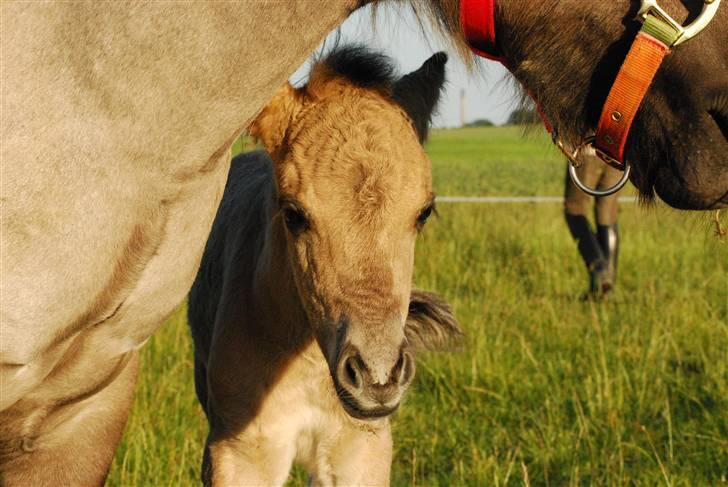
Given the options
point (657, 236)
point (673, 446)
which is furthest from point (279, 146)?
point (657, 236)

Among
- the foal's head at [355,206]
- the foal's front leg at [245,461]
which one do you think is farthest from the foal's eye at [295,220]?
the foal's front leg at [245,461]

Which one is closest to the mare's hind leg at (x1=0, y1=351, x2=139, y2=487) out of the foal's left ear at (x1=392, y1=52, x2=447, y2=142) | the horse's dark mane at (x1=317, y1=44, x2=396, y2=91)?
the horse's dark mane at (x1=317, y1=44, x2=396, y2=91)

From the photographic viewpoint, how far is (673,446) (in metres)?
4.30

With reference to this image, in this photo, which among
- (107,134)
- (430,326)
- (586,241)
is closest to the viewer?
(107,134)

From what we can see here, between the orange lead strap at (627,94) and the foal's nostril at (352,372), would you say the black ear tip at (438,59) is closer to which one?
the foal's nostril at (352,372)

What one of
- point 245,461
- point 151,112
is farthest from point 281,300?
point 151,112

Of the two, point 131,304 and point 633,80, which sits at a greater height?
point 633,80

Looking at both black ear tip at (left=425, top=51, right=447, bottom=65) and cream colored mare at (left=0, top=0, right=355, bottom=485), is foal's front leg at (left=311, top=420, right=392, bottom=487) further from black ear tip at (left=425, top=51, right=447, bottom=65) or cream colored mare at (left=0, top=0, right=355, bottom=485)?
cream colored mare at (left=0, top=0, right=355, bottom=485)

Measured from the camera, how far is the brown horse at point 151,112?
182 cm

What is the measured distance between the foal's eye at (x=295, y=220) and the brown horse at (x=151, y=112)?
1.03m

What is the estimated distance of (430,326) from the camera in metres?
3.82

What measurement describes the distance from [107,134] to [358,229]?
1.14 metres

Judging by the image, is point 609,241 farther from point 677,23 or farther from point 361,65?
point 677,23

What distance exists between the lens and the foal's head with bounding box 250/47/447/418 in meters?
2.74
